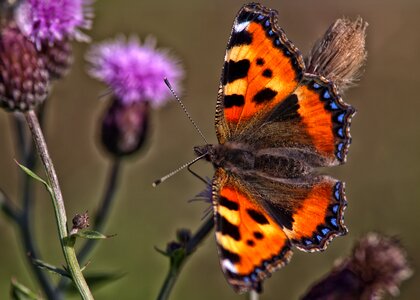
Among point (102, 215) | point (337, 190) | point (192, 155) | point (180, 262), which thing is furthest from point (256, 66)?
point (192, 155)

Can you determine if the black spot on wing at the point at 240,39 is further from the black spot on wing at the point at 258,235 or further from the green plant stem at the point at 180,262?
the black spot on wing at the point at 258,235

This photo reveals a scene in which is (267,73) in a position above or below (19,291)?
above

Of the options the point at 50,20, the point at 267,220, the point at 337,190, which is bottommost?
the point at 267,220

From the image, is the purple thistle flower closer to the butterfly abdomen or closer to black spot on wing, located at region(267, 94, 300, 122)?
the butterfly abdomen

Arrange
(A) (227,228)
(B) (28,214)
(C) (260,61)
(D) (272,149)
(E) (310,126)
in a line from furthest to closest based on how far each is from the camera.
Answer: (B) (28,214) → (D) (272,149) → (E) (310,126) → (C) (260,61) → (A) (227,228)

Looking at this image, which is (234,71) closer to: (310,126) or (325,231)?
(310,126)

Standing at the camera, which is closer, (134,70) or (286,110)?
(286,110)

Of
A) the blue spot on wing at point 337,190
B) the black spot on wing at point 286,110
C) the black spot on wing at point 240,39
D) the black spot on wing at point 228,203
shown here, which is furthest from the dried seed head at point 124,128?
the blue spot on wing at point 337,190

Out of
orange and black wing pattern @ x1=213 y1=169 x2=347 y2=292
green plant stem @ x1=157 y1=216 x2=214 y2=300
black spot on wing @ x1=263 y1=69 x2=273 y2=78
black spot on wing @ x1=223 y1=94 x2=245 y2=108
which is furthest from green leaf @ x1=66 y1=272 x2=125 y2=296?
black spot on wing @ x1=263 y1=69 x2=273 y2=78

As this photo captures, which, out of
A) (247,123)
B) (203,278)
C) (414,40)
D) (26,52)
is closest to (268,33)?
(247,123)
